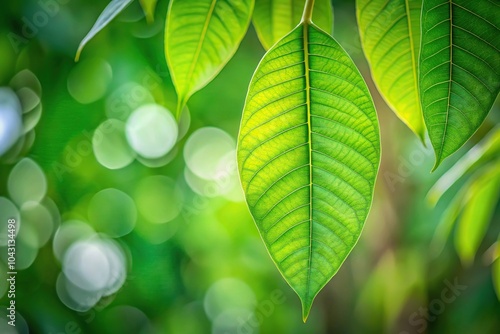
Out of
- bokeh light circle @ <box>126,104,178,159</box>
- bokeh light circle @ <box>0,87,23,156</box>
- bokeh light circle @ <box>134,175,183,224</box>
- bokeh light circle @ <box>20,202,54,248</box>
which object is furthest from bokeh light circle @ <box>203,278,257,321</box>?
bokeh light circle @ <box>0,87,23,156</box>

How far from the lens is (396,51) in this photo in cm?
50

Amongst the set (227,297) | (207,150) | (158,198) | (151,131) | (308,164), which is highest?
(151,131)

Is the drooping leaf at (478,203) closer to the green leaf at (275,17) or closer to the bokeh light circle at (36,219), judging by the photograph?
the green leaf at (275,17)

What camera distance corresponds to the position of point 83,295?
220 cm

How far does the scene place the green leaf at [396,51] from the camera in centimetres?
49

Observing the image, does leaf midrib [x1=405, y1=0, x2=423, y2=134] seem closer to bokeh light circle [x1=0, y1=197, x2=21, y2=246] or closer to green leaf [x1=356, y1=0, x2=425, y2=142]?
green leaf [x1=356, y1=0, x2=425, y2=142]

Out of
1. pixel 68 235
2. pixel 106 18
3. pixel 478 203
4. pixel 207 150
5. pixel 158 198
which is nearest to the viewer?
pixel 106 18

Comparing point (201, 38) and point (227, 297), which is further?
point (227, 297)

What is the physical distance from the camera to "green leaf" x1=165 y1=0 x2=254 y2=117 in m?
0.51

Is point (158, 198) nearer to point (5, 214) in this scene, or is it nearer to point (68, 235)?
point (68, 235)

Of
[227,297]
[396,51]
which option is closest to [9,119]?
[227,297]

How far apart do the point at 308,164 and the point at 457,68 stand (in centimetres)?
12

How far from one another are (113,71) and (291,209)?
1501 millimetres

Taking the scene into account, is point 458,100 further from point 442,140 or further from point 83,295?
point 83,295
